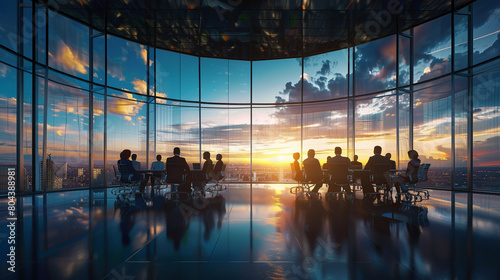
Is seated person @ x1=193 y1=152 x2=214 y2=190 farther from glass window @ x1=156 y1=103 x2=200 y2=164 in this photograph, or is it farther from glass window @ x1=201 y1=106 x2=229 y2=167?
glass window @ x1=201 y1=106 x2=229 y2=167

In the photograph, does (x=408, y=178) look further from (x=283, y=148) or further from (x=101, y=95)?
(x=101, y=95)

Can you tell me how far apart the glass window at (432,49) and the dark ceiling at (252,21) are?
1.26 feet

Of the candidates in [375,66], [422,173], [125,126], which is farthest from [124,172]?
[375,66]

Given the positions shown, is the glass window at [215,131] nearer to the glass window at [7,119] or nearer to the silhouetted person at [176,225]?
the glass window at [7,119]

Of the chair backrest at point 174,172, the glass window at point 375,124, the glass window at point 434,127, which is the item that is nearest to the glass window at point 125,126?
the chair backrest at point 174,172

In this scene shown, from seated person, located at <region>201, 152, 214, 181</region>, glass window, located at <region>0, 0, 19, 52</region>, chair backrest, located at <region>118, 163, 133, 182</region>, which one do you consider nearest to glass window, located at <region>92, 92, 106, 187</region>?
glass window, located at <region>0, 0, 19, 52</region>

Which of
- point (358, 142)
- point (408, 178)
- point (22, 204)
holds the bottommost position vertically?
point (22, 204)

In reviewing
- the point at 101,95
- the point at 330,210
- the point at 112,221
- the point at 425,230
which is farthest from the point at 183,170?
the point at 101,95

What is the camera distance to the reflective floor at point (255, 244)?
7.70 ft

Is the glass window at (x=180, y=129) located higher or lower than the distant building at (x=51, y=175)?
higher

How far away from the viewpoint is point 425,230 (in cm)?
373

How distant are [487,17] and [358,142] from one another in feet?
17.8

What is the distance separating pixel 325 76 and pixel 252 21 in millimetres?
4193

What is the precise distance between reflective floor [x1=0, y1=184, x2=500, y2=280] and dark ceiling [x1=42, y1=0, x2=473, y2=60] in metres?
6.30
